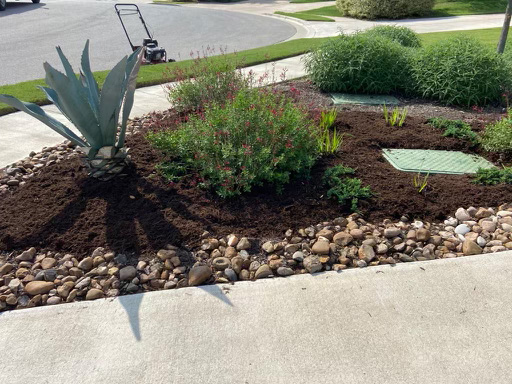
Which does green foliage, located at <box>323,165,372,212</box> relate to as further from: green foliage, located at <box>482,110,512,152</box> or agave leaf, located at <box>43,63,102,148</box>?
agave leaf, located at <box>43,63,102,148</box>

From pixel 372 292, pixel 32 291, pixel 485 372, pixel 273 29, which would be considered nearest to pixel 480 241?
pixel 372 292

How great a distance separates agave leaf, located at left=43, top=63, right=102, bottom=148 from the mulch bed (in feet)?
1.59

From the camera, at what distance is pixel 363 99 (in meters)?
7.08

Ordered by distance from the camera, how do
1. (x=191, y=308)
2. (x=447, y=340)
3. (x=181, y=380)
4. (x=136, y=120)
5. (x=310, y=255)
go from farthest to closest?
(x=136, y=120)
(x=310, y=255)
(x=191, y=308)
(x=447, y=340)
(x=181, y=380)

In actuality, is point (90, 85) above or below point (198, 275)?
above

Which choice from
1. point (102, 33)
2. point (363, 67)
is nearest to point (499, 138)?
point (363, 67)

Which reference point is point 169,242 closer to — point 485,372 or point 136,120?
point 485,372

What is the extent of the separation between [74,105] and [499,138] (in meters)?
4.27

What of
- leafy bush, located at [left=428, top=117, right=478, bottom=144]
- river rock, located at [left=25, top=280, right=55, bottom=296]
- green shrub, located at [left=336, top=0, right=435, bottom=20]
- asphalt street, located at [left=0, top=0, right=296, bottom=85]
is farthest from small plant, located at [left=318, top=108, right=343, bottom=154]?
green shrub, located at [left=336, top=0, right=435, bottom=20]

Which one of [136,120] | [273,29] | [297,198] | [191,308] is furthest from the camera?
[273,29]

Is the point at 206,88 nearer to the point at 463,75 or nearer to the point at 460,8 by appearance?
the point at 463,75

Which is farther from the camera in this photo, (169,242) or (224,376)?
(169,242)

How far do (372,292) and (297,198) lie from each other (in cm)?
126

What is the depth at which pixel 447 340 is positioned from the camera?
8.38 feet
